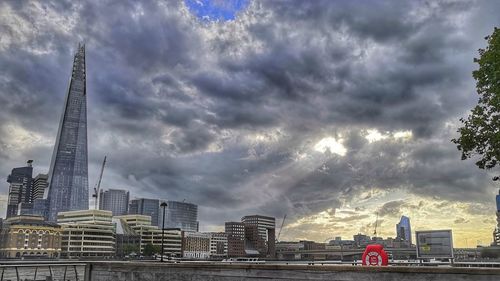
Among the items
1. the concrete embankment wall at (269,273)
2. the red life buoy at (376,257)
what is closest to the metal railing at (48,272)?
the concrete embankment wall at (269,273)

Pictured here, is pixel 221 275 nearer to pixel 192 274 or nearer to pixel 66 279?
pixel 192 274

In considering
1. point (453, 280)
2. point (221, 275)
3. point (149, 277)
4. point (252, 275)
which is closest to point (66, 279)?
point (149, 277)

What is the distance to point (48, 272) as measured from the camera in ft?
68.8

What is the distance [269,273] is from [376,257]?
18.2ft

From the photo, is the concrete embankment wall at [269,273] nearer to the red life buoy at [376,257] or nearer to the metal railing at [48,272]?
the metal railing at [48,272]

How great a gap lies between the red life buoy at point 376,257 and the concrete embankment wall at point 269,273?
5.10 meters

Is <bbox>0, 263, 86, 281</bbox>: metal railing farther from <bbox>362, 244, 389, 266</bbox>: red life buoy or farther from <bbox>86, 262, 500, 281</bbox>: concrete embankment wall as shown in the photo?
<bbox>362, 244, 389, 266</bbox>: red life buoy

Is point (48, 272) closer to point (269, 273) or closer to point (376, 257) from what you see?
point (269, 273)

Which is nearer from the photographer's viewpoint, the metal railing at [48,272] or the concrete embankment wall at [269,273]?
the concrete embankment wall at [269,273]

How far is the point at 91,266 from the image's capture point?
19656 mm

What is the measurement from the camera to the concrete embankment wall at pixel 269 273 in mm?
11469

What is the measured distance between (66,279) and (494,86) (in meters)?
21.3

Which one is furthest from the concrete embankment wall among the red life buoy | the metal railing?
the red life buoy

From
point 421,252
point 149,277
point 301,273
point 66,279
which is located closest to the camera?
point 301,273
